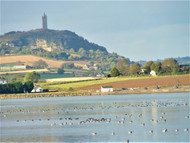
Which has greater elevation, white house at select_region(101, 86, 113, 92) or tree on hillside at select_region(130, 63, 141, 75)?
tree on hillside at select_region(130, 63, 141, 75)

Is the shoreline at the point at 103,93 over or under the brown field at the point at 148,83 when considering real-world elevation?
under

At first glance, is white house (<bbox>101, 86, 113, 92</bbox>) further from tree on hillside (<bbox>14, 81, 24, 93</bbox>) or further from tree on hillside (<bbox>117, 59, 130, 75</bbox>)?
tree on hillside (<bbox>117, 59, 130, 75</bbox>)

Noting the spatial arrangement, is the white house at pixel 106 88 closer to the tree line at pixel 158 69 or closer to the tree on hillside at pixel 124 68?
the tree line at pixel 158 69

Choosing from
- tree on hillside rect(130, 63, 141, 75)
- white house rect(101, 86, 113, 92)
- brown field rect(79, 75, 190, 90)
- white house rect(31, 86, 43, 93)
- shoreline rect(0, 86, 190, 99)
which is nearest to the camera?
shoreline rect(0, 86, 190, 99)

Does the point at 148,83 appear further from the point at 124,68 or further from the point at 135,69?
the point at 124,68

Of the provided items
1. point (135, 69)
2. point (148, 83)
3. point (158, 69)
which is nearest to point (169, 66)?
point (158, 69)

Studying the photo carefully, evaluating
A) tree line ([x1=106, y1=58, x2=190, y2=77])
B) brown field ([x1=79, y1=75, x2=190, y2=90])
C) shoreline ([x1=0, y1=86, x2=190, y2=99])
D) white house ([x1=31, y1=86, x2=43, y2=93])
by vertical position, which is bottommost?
shoreline ([x1=0, y1=86, x2=190, y2=99])

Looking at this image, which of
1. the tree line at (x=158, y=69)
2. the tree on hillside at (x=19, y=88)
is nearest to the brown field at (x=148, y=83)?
the tree line at (x=158, y=69)

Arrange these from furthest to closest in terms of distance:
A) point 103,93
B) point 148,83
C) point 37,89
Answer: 1. point 37,89
2. point 148,83
3. point 103,93

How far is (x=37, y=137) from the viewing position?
1512 inches

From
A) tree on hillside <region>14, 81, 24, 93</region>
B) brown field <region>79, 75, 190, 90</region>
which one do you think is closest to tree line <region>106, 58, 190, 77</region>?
brown field <region>79, 75, 190, 90</region>

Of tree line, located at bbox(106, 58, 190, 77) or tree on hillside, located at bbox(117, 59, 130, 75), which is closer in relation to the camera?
tree line, located at bbox(106, 58, 190, 77)

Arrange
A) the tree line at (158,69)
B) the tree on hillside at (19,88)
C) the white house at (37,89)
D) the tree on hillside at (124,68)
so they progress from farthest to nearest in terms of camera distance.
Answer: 1. the tree on hillside at (124,68)
2. the tree line at (158,69)
3. the white house at (37,89)
4. the tree on hillside at (19,88)

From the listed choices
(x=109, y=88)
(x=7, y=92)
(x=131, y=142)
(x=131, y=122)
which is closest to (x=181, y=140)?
(x=131, y=142)
